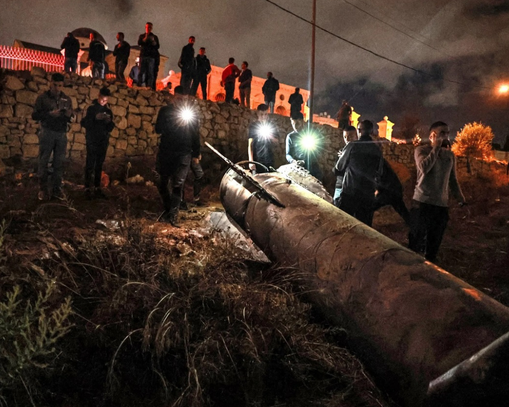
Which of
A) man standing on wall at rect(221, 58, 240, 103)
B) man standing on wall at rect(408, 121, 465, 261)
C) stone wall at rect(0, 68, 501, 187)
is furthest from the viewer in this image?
man standing on wall at rect(221, 58, 240, 103)

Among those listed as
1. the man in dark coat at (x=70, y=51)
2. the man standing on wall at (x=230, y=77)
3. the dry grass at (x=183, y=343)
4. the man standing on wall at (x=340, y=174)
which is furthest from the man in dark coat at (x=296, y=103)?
the dry grass at (x=183, y=343)

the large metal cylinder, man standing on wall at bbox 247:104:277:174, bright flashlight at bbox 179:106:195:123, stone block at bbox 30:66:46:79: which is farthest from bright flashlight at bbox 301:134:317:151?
stone block at bbox 30:66:46:79

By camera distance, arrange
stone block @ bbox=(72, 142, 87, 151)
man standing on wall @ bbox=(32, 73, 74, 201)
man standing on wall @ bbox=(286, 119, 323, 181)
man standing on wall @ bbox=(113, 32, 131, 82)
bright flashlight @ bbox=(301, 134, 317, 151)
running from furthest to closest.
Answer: man standing on wall @ bbox=(113, 32, 131, 82) < stone block @ bbox=(72, 142, 87, 151) < bright flashlight @ bbox=(301, 134, 317, 151) < man standing on wall @ bbox=(286, 119, 323, 181) < man standing on wall @ bbox=(32, 73, 74, 201)

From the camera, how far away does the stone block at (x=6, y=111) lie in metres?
6.84

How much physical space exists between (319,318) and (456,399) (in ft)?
3.47

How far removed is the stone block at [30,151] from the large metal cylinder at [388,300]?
6.53 metres

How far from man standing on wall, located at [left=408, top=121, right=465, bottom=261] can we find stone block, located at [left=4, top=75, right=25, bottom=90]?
24.2 feet

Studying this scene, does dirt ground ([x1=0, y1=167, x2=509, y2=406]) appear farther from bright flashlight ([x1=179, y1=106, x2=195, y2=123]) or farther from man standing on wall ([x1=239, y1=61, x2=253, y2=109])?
man standing on wall ([x1=239, y1=61, x2=253, y2=109])

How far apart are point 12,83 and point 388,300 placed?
7938mm

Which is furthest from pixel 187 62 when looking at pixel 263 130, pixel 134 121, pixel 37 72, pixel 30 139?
pixel 263 130

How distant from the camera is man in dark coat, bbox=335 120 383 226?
411cm

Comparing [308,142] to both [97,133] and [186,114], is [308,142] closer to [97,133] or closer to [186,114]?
[186,114]

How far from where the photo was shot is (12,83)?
6.89 meters

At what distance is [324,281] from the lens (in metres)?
2.18
